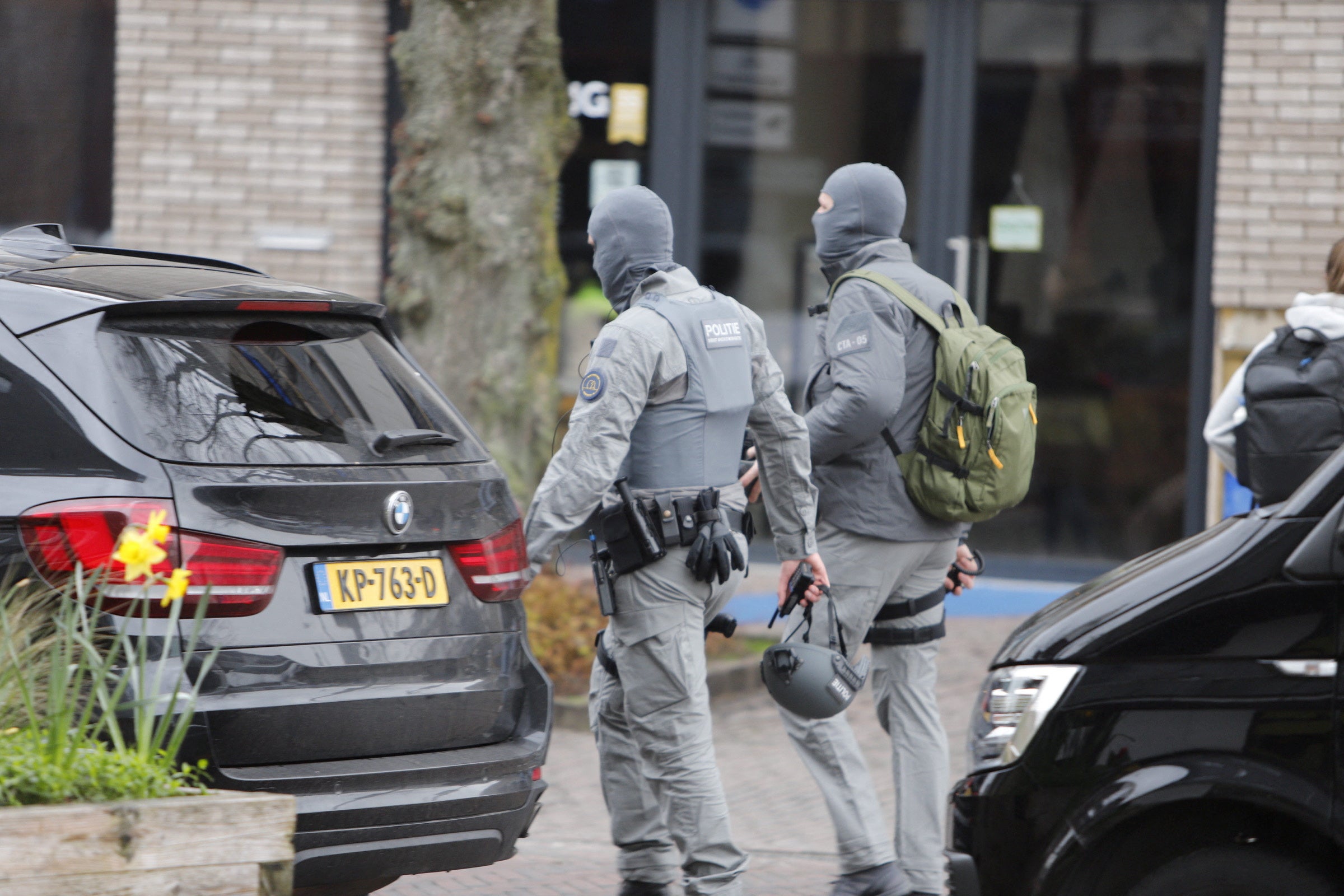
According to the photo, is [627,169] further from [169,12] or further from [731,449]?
[731,449]

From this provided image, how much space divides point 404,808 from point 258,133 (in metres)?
7.03

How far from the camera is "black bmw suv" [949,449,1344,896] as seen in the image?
315 cm

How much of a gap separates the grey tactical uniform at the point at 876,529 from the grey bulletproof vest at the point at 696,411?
1.32ft

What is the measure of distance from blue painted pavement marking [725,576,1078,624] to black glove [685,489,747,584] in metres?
5.11

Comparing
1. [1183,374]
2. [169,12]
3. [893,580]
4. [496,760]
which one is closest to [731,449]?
[893,580]

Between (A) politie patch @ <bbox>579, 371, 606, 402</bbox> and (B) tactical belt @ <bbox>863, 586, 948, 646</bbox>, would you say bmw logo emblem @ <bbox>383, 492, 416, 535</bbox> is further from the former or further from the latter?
(B) tactical belt @ <bbox>863, 586, 948, 646</bbox>

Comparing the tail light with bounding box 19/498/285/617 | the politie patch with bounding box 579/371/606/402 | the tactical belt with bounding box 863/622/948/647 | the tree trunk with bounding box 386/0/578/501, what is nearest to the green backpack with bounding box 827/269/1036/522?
the tactical belt with bounding box 863/622/948/647

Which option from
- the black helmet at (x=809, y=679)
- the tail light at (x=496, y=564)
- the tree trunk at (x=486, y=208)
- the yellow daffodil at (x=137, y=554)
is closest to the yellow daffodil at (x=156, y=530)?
the yellow daffodil at (x=137, y=554)

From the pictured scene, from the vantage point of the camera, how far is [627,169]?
9.95m

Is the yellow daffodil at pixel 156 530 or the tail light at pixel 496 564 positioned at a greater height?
the yellow daffodil at pixel 156 530

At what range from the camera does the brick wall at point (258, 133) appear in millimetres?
9656

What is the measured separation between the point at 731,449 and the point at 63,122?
7.47 metres

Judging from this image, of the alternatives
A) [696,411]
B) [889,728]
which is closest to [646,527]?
[696,411]

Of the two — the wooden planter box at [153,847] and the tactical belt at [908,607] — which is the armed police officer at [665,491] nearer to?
the tactical belt at [908,607]
